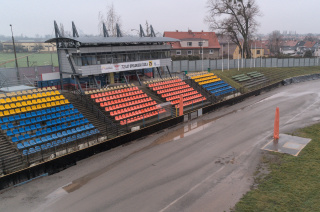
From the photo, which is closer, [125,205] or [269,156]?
[125,205]

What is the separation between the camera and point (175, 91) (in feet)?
107

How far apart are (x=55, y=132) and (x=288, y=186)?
1634cm

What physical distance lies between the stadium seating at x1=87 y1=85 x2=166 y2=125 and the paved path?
3.56 m

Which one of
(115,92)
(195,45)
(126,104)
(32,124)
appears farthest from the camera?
(195,45)

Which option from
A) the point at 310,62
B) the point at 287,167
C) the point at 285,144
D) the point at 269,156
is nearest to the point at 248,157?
the point at 269,156

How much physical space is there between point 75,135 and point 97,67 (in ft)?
31.3

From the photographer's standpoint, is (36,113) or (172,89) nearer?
(36,113)

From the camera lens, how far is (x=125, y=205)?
12484 millimetres

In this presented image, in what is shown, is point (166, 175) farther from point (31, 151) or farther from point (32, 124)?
point (32, 124)

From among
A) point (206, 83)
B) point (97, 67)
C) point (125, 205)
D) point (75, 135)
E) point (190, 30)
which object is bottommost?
point (125, 205)

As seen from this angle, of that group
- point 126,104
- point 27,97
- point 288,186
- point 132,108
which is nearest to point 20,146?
point 27,97

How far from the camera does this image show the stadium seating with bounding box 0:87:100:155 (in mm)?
18109

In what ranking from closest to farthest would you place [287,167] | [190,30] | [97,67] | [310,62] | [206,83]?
[287,167]
[97,67]
[206,83]
[310,62]
[190,30]

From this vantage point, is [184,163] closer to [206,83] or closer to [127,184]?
[127,184]
